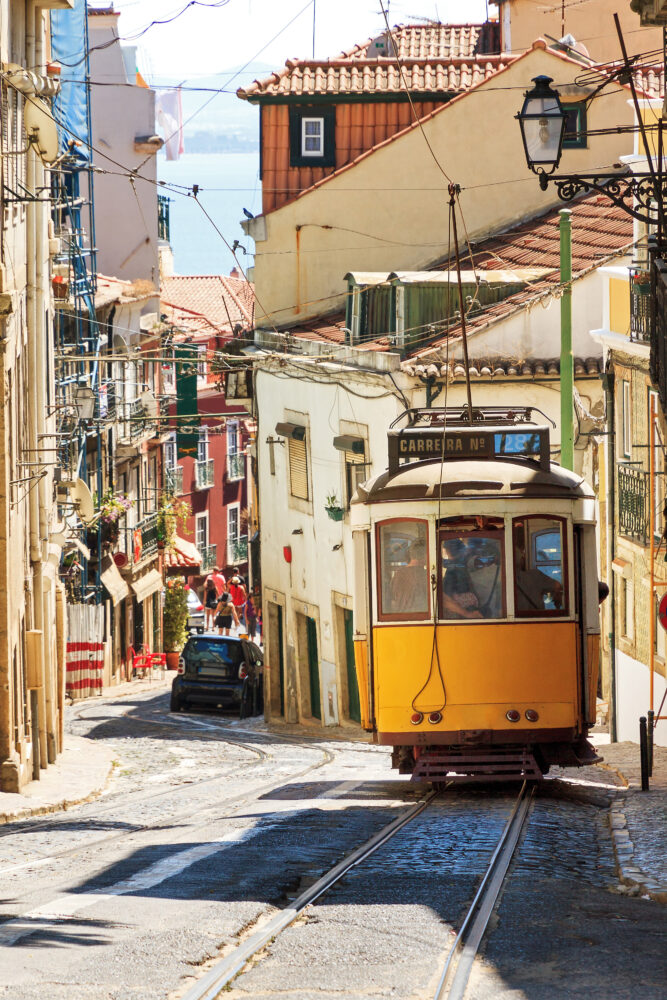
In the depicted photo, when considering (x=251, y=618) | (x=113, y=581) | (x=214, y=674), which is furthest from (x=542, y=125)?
(x=251, y=618)

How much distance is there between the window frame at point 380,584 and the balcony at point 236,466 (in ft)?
182

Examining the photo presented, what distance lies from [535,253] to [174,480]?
3023cm

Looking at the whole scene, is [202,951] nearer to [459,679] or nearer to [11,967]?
[11,967]

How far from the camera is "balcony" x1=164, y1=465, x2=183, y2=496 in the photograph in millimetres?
56969

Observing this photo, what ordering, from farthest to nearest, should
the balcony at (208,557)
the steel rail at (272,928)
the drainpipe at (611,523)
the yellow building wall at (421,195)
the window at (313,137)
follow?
1. the balcony at (208,557)
2. the window at (313,137)
3. the yellow building wall at (421,195)
4. the drainpipe at (611,523)
5. the steel rail at (272,928)

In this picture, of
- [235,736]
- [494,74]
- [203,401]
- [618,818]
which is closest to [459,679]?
[618,818]

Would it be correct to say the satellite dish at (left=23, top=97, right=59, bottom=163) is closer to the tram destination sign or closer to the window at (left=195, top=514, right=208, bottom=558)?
the tram destination sign

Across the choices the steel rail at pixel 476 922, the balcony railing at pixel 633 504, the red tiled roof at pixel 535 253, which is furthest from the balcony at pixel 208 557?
the steel rail at pixel 476 922

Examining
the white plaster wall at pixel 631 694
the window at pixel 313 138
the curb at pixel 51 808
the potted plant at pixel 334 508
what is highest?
the window at pixel 313 138

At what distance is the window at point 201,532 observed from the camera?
6737 centimetres

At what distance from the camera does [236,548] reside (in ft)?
231

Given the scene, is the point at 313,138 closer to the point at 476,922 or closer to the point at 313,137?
the point at 313,137

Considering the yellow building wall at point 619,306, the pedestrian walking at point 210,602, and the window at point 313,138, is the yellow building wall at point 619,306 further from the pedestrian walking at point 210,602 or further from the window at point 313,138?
the pedestrian walking at point 210,602

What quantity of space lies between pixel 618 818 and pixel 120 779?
9.67 meters
